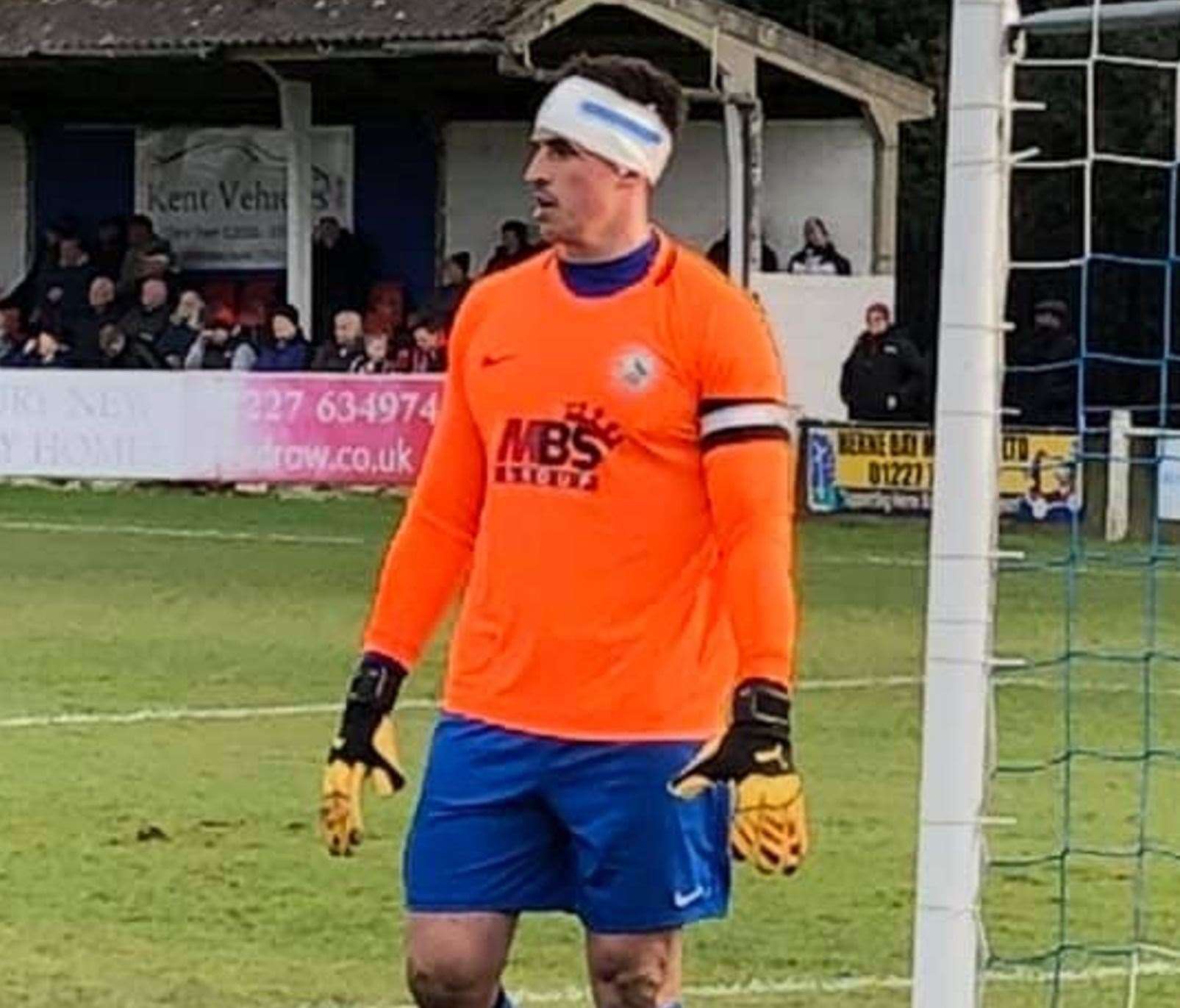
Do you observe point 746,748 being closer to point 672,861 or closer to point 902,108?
point 672,861

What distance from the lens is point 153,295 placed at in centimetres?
3078

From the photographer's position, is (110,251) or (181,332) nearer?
(181,332)

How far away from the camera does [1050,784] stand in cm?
1252

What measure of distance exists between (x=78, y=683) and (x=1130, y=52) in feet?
45.3

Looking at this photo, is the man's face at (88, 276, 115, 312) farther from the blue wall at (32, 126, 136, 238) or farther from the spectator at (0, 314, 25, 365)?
the blue wall at (32, 126, 136, 238)

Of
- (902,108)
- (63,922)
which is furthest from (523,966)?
(902,108)

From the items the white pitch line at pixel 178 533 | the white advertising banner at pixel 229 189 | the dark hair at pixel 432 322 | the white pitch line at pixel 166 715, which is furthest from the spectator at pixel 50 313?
the white pitch line at pixel 166 715

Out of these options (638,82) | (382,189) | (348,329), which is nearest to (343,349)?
(348,329)

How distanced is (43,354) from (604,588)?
24.1m

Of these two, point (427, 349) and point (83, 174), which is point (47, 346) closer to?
point (427, 349)

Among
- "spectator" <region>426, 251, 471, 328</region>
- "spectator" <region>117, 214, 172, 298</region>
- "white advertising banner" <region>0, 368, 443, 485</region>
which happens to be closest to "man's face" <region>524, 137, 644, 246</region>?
"white advertising banner" <region>0, 368, 443, 485</region>

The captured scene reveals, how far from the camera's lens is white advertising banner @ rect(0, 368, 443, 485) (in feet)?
88.9

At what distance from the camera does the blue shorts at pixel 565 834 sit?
6301 mm

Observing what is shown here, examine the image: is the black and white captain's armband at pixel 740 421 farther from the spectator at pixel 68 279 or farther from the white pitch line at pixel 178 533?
the spectator at pixel 68 279
